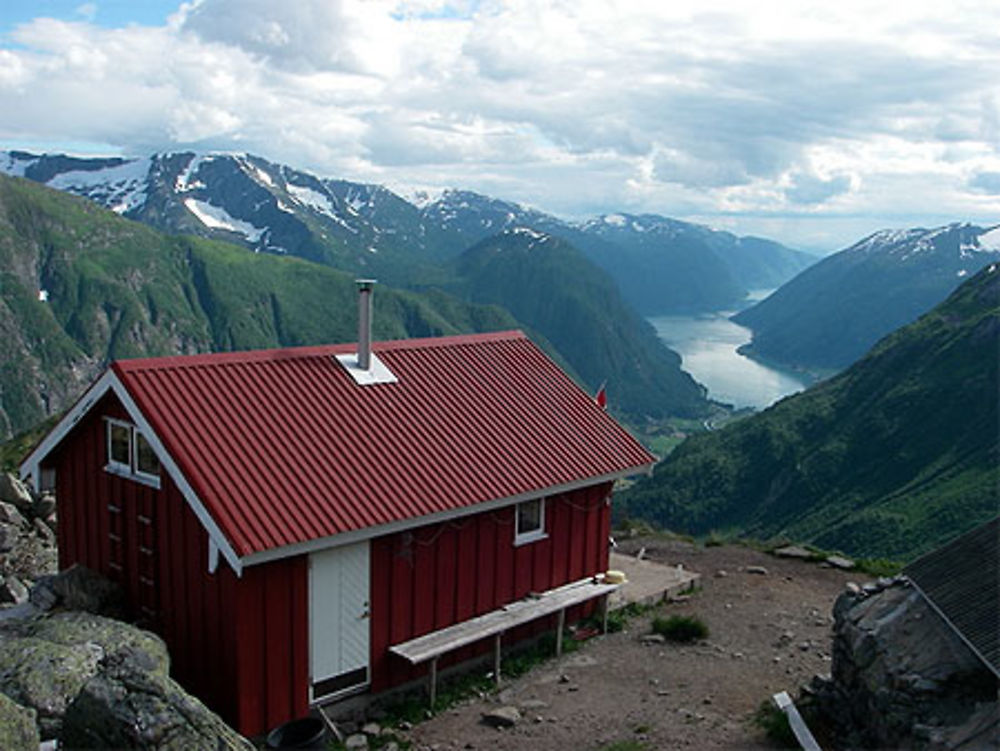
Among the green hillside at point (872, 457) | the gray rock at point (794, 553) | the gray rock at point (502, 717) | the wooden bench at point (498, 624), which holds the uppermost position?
the wooden bench at point (498, 624)

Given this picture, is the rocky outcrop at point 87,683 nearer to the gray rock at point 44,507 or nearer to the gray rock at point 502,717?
the gray rock at point 502,717

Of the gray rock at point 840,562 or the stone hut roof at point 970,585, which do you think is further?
the gray rock at point 840,562

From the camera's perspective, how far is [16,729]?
750 centimetres

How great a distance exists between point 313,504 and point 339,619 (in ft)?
5.58

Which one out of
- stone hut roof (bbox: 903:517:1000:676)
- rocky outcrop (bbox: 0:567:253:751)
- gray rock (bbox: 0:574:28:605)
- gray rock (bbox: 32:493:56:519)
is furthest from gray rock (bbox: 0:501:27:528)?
stone hut roof (bbox: 903:517:1000:676)

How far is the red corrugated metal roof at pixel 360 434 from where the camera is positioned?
1264 centimetres

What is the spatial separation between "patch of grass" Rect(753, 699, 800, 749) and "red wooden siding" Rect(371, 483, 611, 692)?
175 inches

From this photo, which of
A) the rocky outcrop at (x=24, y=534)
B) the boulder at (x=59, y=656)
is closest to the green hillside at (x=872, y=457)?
the rocky outcrop at (x=24, y=534)

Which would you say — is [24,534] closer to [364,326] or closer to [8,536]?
[8,536]

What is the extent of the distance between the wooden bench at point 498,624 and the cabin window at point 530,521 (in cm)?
106

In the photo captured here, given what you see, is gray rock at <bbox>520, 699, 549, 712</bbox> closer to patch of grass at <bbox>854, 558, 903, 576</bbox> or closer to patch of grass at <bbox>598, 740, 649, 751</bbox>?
patch of grass at <bbox>598, 740, 649, 751</bbox>

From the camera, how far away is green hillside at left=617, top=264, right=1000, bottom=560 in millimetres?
92438

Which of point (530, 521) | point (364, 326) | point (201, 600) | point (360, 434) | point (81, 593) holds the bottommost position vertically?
point (81, 593)

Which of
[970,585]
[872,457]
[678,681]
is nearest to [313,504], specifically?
[678,681]
